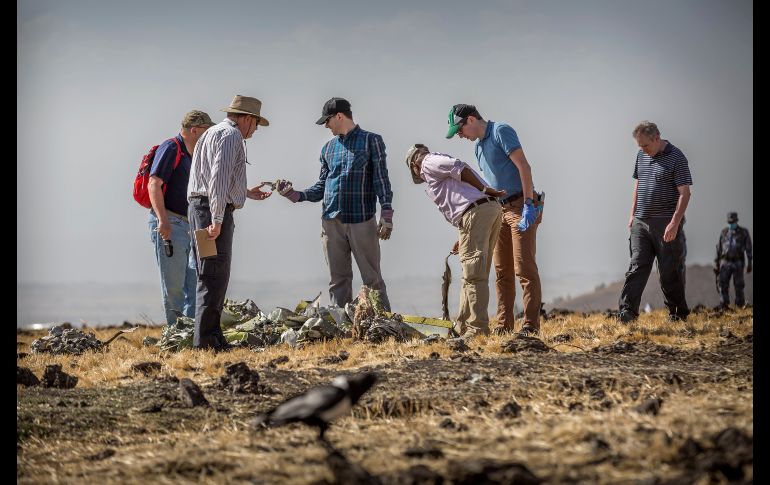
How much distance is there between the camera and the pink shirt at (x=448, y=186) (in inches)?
337

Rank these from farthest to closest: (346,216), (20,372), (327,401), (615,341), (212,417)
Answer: (346,216)
(615,341)
(20,372)
(212,417)
(327,401)

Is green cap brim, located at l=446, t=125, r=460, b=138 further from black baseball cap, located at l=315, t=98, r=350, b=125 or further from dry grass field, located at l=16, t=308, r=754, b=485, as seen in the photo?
dry grass field, located at l=16, t=308, r=754, b=485

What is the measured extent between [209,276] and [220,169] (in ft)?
3.32

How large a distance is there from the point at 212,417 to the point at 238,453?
46.0 inches

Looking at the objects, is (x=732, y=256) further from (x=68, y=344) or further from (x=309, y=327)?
(x=68, y=344)

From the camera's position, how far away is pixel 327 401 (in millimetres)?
4430

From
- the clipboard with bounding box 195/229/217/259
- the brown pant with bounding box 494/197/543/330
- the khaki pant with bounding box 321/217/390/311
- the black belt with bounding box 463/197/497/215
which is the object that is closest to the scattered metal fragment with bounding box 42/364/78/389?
the clipboard with bounding box 195/229/217/259

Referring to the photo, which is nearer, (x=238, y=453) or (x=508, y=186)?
(x=238, y=453)

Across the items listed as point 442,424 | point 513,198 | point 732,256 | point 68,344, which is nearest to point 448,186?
point 513,198

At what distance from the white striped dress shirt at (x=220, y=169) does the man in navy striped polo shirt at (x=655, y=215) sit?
4452mm

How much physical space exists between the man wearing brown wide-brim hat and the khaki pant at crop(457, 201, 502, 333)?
221 centimetres

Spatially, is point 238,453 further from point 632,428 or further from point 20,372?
point 20,372

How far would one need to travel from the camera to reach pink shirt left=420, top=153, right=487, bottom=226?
8570 mm
